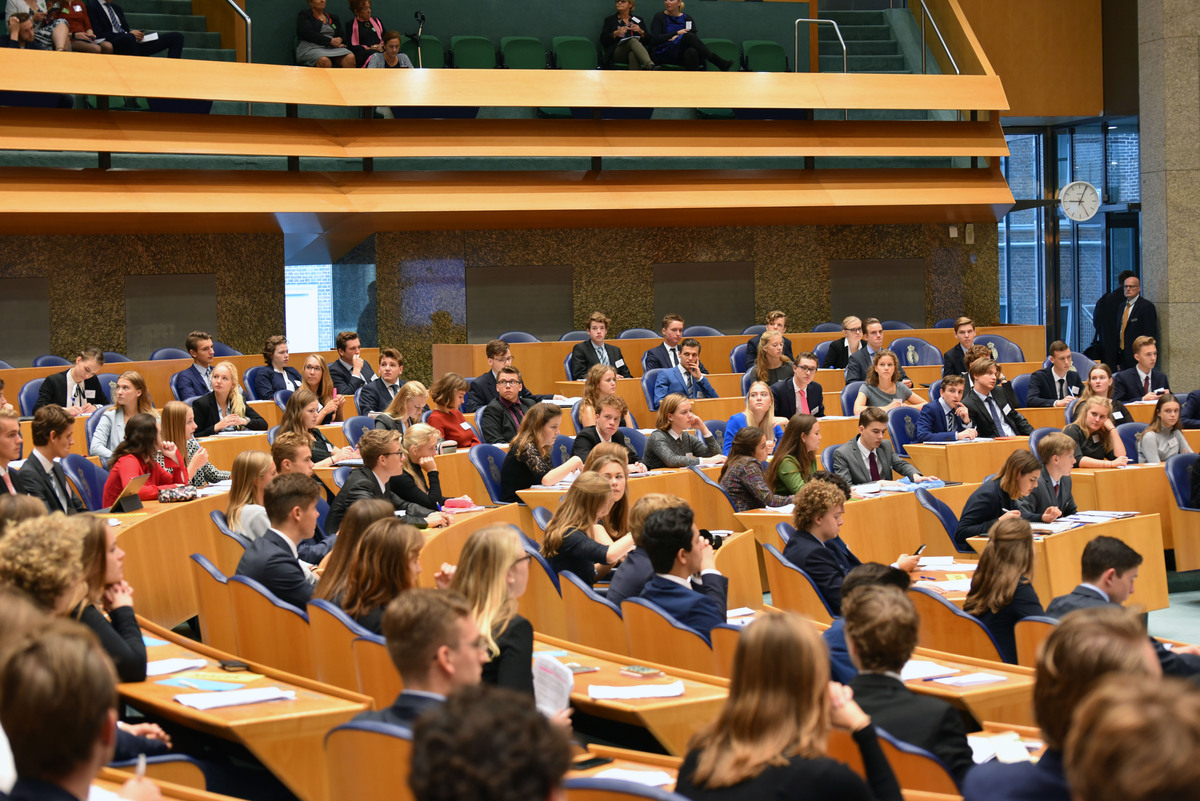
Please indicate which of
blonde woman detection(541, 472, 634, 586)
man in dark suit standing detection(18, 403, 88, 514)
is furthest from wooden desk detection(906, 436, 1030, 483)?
man in dark suit standing detection(18, 403, 88, 514)

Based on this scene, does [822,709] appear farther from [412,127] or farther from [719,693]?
[412,127]

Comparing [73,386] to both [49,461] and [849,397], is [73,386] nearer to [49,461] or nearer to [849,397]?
[49,461]

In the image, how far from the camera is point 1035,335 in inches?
521

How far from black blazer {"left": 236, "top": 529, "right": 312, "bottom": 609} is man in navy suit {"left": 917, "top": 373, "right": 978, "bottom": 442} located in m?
5.32

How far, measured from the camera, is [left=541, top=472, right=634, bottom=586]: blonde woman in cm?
518

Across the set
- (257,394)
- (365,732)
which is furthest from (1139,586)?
(257,394)

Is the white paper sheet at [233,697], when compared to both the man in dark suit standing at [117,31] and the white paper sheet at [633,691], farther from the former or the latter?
the man in dark suit standing at [117,31]

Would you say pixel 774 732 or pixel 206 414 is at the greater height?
pixel 206 414

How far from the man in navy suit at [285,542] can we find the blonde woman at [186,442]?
86.7 inches

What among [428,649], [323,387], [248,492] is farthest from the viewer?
Answer: [323,387]

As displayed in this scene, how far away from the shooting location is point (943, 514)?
6434mm

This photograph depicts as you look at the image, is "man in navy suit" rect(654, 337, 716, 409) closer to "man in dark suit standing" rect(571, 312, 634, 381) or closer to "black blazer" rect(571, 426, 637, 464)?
"man in dark suit standing" rect(571, 312, 634, 381)

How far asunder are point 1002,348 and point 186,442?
8.24 meters

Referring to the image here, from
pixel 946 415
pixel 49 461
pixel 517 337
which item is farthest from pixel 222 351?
pixel 946 415
